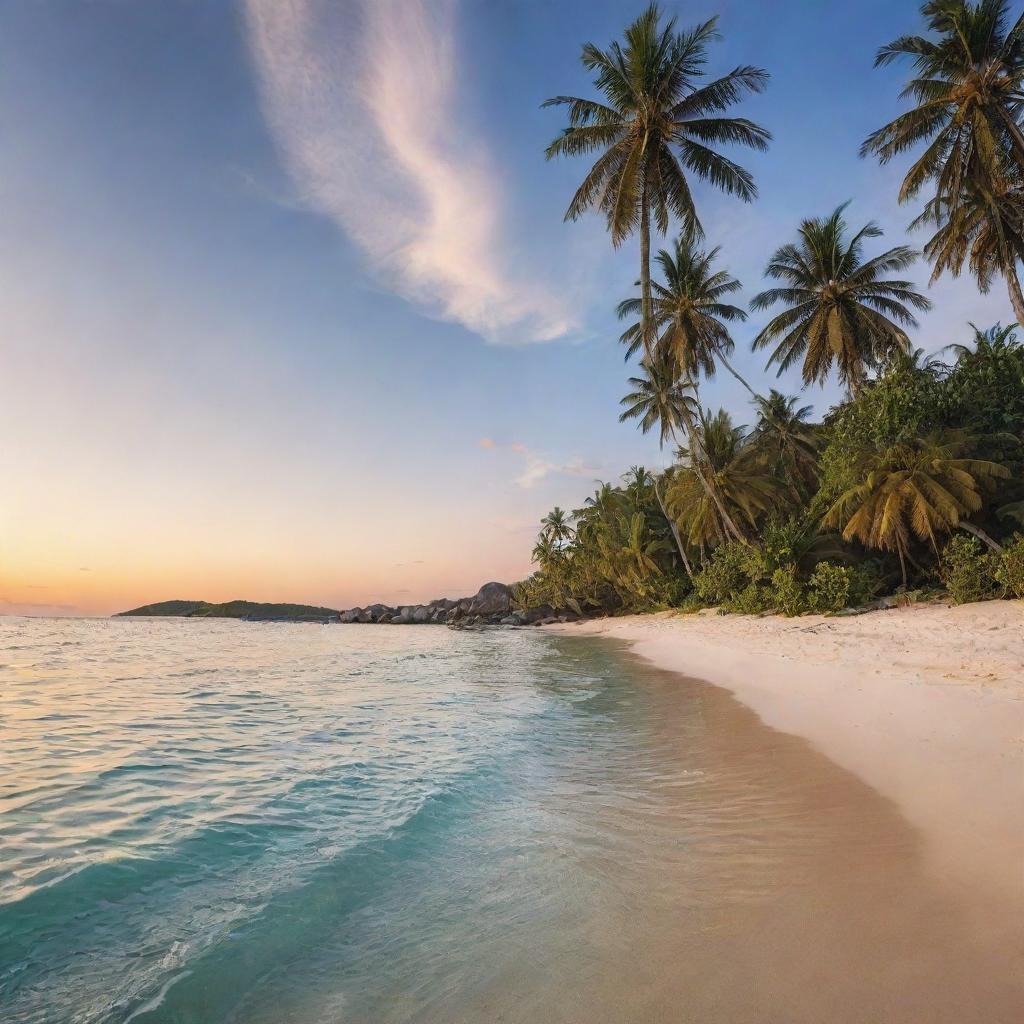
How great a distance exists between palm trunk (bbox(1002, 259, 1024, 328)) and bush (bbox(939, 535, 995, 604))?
9247 mm

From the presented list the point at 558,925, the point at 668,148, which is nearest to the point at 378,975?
the point at 558,925

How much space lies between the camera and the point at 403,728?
27.9 ft

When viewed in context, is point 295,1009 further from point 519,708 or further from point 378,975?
point 519,708

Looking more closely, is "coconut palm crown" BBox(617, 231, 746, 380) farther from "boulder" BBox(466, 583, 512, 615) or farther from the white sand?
"boulder" BBox(466, 583, 512, 615)

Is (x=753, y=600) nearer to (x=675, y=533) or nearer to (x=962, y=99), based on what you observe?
(x=675, y=533)

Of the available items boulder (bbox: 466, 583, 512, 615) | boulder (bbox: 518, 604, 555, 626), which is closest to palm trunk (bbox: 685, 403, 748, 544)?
boulder (bbox: 518, 604, 555, 626)

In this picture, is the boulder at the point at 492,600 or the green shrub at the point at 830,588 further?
the boulder at the point at 492,600

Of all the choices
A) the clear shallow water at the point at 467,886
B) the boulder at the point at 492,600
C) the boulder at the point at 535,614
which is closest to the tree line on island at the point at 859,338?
the clear shallow water at the point at 467,886

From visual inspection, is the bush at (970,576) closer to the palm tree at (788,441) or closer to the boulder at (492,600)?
the palm tree at (788,441)

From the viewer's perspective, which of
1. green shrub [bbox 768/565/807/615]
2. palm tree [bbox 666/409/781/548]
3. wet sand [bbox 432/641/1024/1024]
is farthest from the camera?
palm tree [bbox 666/409/781/548]

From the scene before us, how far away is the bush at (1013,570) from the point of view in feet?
47.6

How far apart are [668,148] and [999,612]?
64.7 feet

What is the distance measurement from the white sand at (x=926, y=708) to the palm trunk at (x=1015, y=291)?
1163cm

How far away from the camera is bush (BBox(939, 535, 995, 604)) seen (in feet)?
53.3
